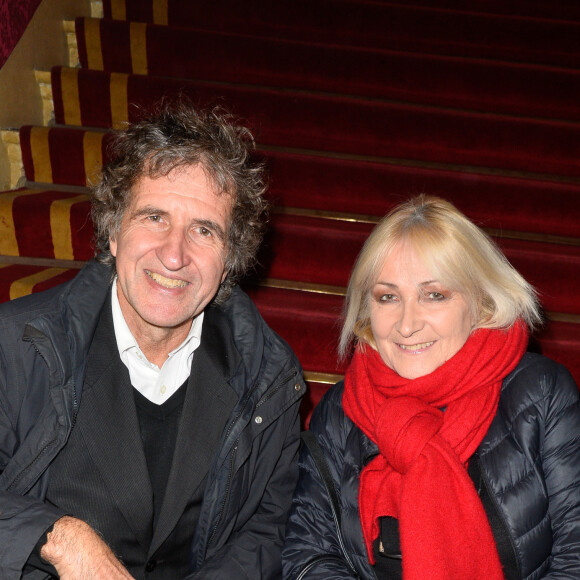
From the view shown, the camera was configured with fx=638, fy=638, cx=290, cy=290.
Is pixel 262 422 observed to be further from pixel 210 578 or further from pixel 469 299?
pixel 469 299

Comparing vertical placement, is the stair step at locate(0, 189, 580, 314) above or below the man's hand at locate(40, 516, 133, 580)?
above

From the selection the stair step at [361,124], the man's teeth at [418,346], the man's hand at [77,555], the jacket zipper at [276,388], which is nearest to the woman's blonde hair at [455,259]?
the man's teeth at [418,346]

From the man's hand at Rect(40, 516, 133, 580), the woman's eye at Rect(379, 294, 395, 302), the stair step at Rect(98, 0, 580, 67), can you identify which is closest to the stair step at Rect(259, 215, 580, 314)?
the woman's eye at Rect(379, 294, 395, 302)

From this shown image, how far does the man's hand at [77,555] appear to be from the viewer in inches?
46.1

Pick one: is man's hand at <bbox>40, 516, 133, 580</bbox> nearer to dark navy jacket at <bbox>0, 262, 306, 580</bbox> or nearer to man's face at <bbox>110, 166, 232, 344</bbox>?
dark navy jacket at <bbox>0, 262, 306, 580</bbox>

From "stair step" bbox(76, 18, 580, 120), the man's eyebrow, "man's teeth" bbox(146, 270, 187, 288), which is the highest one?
"stair step" bbox(76, 18, 580, 120)

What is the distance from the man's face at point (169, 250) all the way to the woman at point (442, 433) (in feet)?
1.18

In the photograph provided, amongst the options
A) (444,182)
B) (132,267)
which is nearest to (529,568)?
(132,267)

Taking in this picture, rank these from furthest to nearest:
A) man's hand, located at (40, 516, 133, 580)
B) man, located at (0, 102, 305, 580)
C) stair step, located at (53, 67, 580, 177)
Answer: stair step, located at (53, 67, 580, 177) < man, located at (0, 102, 305, 580) < man's hand, located at (40, 516, 133, 580)

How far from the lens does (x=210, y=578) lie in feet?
4.42

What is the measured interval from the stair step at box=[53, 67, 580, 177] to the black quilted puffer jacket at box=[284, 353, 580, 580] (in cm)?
170

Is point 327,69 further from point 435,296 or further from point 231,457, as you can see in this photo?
point 231,457

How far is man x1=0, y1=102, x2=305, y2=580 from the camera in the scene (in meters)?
1.27

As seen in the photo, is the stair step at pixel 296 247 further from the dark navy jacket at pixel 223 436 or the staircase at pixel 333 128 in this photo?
the dark navy jacket at pixel 223 436
